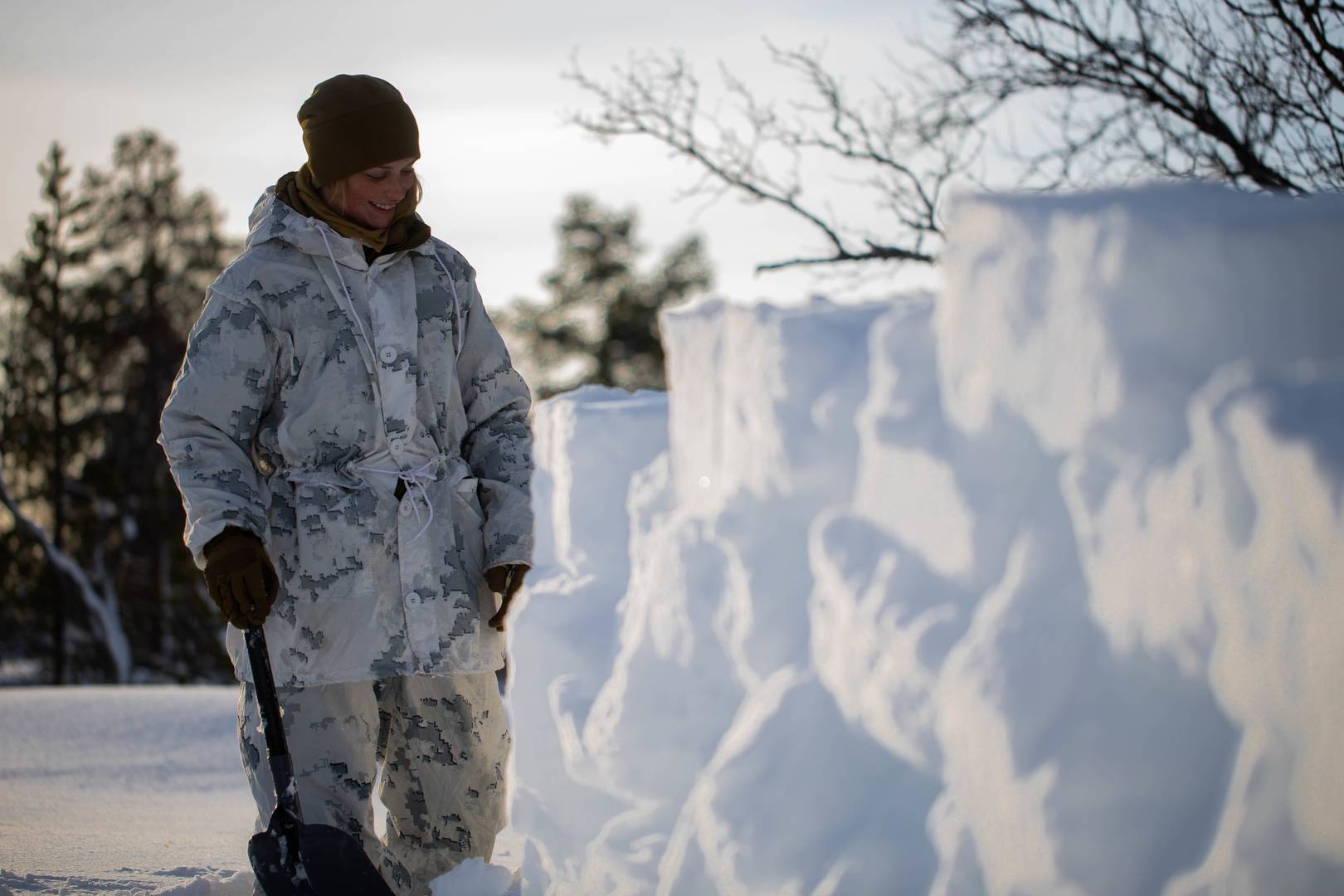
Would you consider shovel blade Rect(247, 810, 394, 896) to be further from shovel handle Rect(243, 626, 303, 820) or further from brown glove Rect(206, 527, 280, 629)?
brown glove Rect(206, 527, 280, 629)

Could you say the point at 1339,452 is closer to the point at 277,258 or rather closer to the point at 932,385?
the point at 932,385

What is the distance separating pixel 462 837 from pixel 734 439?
1.01 m

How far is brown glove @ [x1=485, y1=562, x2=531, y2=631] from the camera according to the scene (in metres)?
2.69

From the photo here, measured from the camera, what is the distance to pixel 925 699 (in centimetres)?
182

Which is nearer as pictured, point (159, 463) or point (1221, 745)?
point (1221, 745)

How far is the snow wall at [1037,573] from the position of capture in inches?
58.0

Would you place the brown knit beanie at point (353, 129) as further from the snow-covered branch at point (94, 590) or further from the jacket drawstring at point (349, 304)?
the snow-covered branch at point (94, 590)

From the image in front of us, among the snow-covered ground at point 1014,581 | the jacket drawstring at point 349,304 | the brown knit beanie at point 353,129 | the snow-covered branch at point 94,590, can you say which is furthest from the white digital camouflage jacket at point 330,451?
the snow-covered branch at point 94,590

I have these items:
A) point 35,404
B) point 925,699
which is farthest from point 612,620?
point 35,404

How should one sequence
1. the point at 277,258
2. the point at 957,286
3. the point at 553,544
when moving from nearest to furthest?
the point at 957,286, the point at 277,258, the point at 553,544

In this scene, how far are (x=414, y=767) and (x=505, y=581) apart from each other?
409mm

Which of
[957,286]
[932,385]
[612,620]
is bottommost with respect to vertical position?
[612,620]

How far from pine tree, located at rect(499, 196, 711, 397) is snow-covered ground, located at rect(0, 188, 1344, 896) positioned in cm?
1976

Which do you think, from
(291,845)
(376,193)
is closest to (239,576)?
(291,845)
